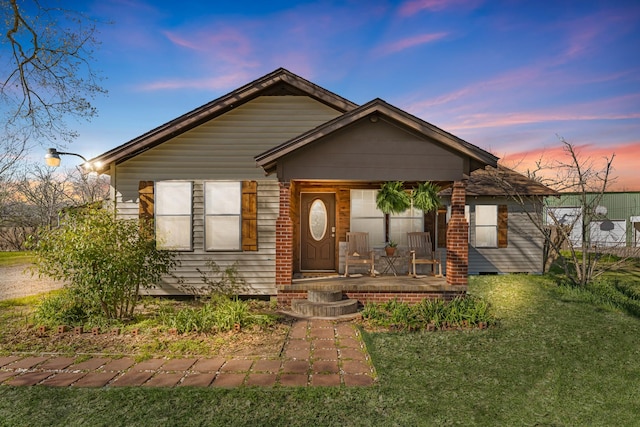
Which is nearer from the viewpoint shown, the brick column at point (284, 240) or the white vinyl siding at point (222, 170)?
the brick column at point (284, 240)

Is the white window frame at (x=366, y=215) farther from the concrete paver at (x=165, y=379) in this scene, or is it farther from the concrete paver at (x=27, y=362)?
the concrete paver at (x=27, y=362)

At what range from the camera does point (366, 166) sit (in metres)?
7.48

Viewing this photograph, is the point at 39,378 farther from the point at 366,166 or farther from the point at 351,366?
the point at 366,166

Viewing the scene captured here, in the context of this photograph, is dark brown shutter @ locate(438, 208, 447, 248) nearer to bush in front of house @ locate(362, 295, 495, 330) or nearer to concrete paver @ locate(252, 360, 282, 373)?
bush in front of house @ locate(362, 295, 495, 330)

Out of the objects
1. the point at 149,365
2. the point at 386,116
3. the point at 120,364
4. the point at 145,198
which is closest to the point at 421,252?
the point at 386,116

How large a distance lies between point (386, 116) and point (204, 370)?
5.85 m

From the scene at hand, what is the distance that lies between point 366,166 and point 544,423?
532 cm

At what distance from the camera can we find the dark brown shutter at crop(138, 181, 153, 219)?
8844 millimetres

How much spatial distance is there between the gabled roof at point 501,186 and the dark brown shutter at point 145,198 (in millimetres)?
9206

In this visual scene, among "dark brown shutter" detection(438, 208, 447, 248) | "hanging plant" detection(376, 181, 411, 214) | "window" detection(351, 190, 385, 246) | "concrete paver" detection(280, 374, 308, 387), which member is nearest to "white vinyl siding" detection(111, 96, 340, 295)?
"window" detection(351, 190, 385, 246)

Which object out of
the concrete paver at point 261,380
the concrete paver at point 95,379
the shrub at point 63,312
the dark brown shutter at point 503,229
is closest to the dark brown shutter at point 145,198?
the shrub at point 63,312

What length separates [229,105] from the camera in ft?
28.7

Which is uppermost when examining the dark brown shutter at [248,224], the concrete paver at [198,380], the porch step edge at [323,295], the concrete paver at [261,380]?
the dark brown shutter at [248,224]

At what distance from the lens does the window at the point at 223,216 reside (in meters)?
8.91
